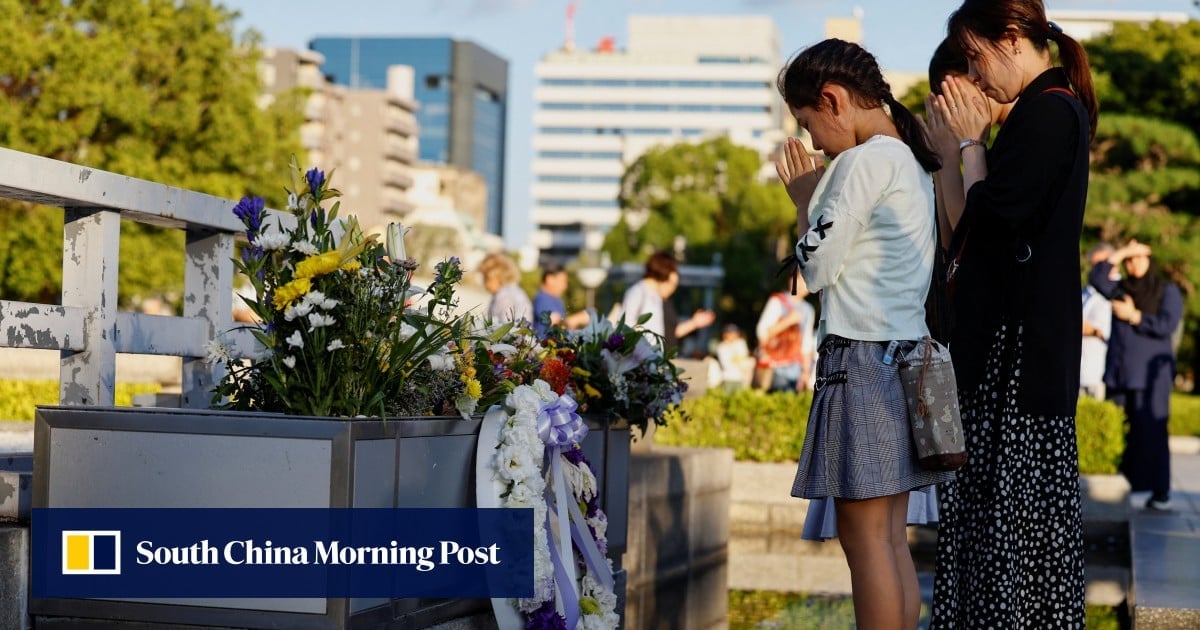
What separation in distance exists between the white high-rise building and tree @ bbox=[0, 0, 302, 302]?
128 metres

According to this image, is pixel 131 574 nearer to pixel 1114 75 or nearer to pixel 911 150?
pixel 911 150

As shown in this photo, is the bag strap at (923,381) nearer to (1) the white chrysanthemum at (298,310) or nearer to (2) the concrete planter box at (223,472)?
(2) the concrete planter box at (223,472)

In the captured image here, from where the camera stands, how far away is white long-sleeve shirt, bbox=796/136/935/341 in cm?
398

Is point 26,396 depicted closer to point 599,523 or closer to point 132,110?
point 599,523

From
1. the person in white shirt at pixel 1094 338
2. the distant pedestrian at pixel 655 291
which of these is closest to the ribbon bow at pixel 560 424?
the distant pedestrian at pixel 655 291

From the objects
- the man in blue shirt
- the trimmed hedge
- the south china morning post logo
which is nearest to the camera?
the south china morning post logo

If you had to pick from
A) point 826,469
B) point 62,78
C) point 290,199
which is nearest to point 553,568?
point 826,469

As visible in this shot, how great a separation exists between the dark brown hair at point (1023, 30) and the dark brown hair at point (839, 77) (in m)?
0.34

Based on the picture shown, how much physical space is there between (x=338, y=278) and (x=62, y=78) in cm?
2955

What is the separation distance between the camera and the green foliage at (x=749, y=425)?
1175 centimetres

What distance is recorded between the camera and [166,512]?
4004 mm

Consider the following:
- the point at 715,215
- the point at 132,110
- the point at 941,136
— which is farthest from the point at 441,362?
the point at 715,215

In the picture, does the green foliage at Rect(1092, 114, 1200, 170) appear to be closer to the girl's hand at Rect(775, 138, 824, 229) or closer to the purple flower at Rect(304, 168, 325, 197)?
the girl's hand at Rect(775, 138, 824, 229)

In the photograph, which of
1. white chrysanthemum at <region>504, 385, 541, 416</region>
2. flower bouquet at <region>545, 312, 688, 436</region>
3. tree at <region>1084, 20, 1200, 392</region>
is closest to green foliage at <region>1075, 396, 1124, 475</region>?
flower bouquet at <region>545, 312, 688, 436</region>
